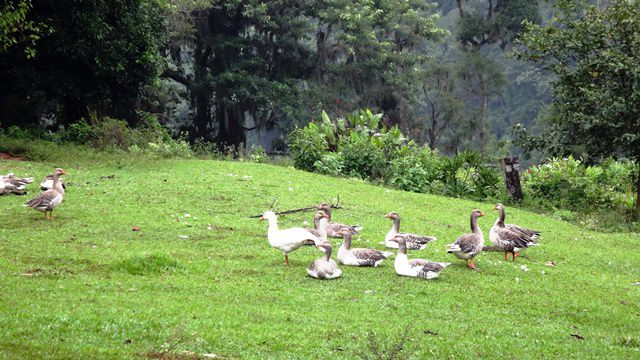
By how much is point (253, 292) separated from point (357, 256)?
2.82 metres

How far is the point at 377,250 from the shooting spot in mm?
13562

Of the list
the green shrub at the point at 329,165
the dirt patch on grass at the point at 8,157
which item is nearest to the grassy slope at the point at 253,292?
the dirt patch on grass at the point at 8,157

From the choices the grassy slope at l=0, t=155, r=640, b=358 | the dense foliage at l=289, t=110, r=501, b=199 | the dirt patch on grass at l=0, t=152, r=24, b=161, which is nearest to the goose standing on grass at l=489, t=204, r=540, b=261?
the grassy slope at l=0, t=155, r=640, b=358

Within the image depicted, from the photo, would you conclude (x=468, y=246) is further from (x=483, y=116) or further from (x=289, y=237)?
(x=483, y=116)

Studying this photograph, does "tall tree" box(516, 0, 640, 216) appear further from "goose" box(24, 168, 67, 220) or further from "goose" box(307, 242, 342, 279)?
"goose" box(24, 168, 67, 220)

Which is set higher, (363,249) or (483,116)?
(483,116)

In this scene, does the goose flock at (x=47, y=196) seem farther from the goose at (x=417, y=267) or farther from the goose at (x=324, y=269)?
the goose at (x=417, y=267)

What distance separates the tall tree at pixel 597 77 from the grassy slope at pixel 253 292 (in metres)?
4.42

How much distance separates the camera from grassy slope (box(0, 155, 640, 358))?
27.5ft

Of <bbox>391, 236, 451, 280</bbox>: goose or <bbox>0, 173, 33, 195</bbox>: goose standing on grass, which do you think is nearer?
<bbox>391, 236, 451, 280</bbox>: goose

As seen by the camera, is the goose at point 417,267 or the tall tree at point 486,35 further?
the tall tree at point 486,35

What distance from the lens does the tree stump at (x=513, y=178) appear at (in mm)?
26344

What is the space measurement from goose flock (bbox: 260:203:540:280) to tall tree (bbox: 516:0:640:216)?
9.17 metres

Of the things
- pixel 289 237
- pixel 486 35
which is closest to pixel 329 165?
pixel 289 237
